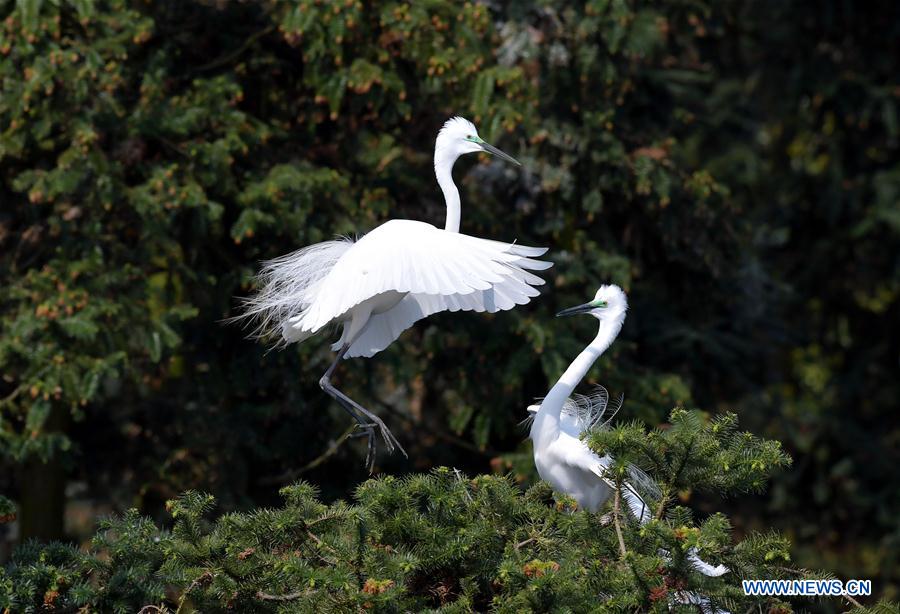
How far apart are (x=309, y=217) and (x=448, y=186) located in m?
1.73

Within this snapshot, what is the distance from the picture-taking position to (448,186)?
5203 millimetres

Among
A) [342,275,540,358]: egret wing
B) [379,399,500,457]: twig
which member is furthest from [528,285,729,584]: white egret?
[379,399,500,457]: twig

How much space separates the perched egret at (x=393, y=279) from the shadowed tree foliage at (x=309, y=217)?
45.4 inches

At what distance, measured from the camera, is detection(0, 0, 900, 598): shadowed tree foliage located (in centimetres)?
639

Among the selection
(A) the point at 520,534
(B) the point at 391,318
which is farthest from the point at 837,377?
(A) the point at 520,534

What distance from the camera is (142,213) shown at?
6.36m

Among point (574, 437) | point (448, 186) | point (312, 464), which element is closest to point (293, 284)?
point (448, 186)

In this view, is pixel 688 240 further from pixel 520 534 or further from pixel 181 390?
pixel 520 534

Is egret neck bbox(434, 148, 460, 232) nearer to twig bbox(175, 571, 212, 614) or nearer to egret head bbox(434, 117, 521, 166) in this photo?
egret head bbox(434, 117, 521, 166)

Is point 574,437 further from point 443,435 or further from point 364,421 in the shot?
point 443,435

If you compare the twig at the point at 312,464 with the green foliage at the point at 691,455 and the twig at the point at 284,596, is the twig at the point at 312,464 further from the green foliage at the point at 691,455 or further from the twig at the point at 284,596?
the green foliage at the point at 691,455

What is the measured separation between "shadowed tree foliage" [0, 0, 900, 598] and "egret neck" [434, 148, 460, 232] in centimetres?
142

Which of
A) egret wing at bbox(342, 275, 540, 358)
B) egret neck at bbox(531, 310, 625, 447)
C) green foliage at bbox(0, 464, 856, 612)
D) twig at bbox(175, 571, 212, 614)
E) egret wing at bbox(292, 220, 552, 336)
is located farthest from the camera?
egret neck at bbox(531, 310, 625, 447)

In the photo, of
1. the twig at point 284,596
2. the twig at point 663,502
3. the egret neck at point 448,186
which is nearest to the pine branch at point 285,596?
the twig at point 284,596
